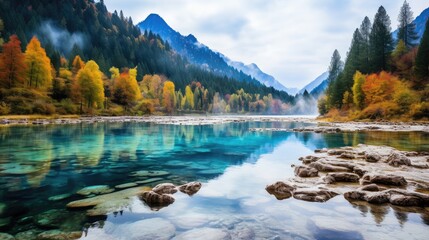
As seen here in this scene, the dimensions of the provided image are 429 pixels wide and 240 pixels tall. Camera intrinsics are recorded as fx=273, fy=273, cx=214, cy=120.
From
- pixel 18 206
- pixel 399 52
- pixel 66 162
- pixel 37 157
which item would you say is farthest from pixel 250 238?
pixel 399 52

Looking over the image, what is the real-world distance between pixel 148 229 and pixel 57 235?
2251 millimetres

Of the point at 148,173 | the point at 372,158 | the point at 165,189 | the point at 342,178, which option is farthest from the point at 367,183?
the point at 148,173

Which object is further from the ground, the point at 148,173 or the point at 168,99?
the point at 168,99

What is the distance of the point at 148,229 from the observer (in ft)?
24.6

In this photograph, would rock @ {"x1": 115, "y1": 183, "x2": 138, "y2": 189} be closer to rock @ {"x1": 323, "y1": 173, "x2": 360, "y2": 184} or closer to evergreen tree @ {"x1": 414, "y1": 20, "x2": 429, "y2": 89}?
rock @ {"x1": 323, "y1": 173, "x2": 360, "y2": 184}

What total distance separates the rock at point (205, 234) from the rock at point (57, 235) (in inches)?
102

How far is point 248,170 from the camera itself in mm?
16188

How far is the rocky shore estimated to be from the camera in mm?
9695

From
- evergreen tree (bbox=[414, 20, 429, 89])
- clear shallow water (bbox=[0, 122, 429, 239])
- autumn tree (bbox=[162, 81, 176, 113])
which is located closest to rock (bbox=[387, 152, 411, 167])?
clear shallow water (bbox=[0, 122, 429, 239])

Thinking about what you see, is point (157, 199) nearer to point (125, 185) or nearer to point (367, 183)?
point (125, 185)

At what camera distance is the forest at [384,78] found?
59.2 metres

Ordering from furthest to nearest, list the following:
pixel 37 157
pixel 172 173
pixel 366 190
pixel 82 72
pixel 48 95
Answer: pixel 82 72
pixel 48 95
pixel 37 157
pixel 172 173
pixel 366 190

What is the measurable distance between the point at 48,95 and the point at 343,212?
262 feet

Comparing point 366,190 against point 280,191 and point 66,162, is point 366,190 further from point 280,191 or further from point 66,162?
point 66,162
